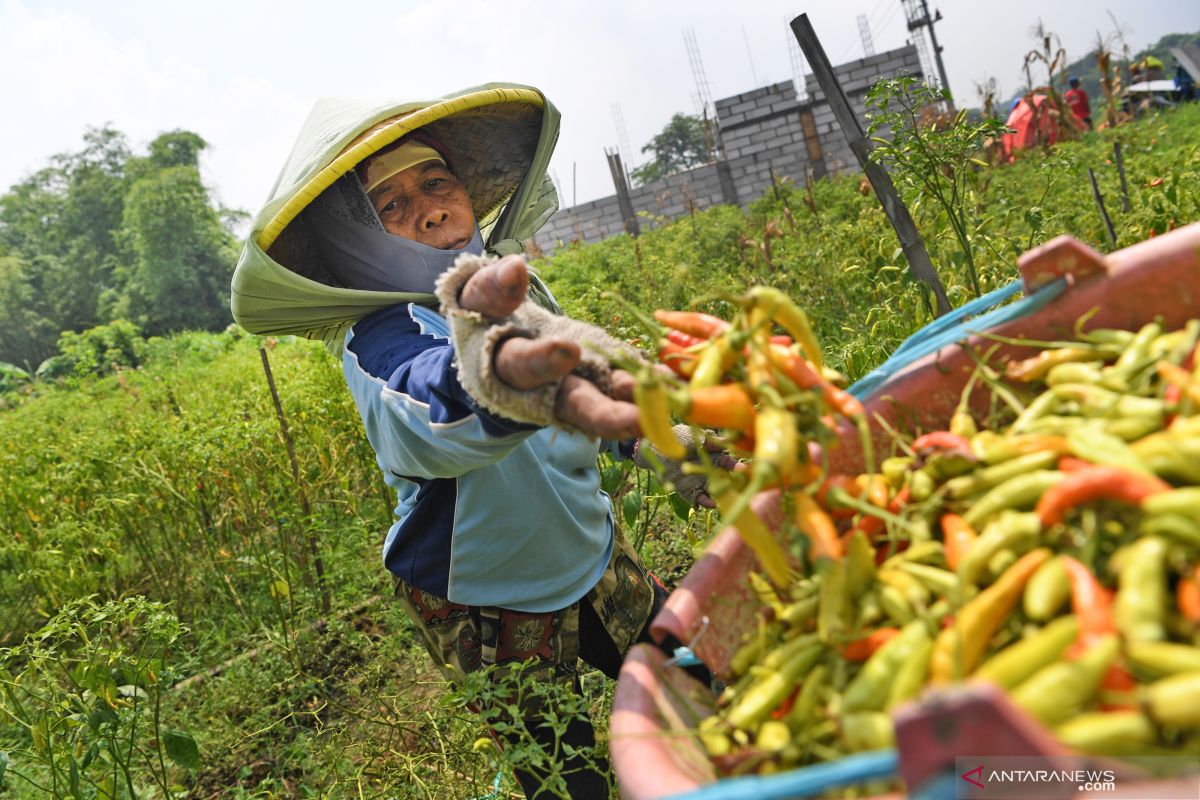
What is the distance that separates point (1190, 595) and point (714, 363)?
58 cm

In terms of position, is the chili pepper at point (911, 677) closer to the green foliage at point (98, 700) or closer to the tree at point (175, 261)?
the green foliage at point (98, 700)

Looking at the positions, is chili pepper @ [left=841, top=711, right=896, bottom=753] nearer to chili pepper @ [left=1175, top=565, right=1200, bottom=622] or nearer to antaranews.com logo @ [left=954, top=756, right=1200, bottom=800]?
antaranews.com logo @ [left=954, top=756, right=1200, bottom=800]

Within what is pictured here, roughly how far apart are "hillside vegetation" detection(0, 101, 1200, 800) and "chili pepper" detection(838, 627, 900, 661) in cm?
106

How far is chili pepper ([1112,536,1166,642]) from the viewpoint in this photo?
0.78m

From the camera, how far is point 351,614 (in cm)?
408

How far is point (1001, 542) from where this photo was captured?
0.96m

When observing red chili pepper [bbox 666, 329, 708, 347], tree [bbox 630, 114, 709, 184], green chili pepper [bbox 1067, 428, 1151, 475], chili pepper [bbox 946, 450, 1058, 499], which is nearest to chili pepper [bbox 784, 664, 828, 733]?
chili pepper [bbox 946, 450, 1058, 499]

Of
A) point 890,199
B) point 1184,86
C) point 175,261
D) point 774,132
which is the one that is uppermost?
point 175,261

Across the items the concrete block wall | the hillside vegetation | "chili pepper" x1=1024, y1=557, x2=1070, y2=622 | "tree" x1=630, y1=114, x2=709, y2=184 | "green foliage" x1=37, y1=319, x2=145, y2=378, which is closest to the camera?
"chili pepper" x1=1024, y1=557, x2=1070, y2=622

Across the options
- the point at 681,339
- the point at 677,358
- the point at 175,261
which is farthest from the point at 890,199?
the point at 175,261

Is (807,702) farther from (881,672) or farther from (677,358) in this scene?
(677,358)

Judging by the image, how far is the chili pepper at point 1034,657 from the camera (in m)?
0.79

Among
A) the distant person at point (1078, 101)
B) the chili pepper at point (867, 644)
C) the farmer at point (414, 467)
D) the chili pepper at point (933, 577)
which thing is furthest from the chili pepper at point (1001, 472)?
the distant person at point (1078, 101)

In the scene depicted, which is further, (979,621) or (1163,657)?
(979,621)
